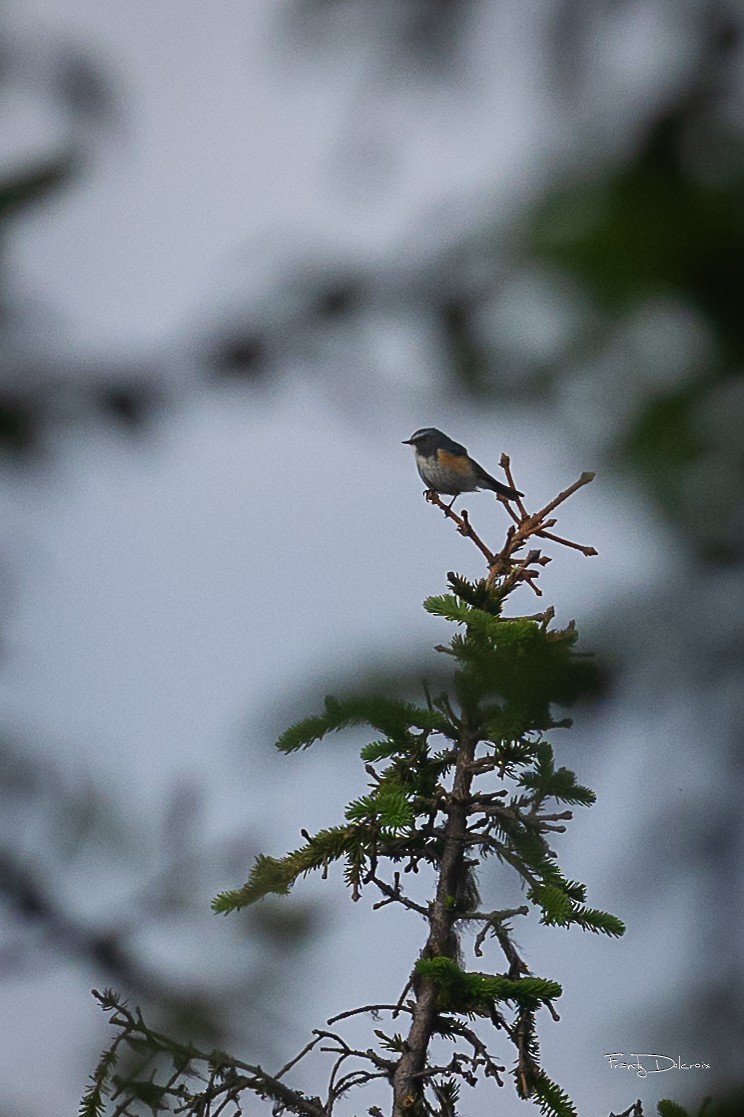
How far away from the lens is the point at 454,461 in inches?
Result: 319

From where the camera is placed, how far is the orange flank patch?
807 cm

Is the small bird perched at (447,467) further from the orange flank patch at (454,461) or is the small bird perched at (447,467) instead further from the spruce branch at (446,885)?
the spruce branch at (446,885)

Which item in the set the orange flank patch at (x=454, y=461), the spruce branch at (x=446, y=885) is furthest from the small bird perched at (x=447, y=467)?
the spruce branch at (x=446, y=885)

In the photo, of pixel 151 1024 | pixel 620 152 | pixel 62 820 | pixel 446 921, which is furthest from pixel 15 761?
pixel 446 921

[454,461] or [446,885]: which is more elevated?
[454,461]

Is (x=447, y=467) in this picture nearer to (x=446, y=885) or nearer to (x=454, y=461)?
(x=454, y=461)

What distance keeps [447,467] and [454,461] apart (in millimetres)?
78

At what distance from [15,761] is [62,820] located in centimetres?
10

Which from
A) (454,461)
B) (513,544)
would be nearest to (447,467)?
(454,461)

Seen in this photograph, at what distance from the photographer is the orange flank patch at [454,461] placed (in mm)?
8070

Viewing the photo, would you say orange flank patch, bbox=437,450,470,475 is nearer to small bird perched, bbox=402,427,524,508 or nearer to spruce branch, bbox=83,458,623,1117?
small bird perched, bbox=402,427,524,508

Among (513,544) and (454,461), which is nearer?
(513,544)

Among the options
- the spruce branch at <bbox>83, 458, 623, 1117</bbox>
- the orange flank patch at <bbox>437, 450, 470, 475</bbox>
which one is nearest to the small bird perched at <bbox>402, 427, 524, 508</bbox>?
the orange flank patch at <bbox>437, 450, 470, 475</bbox>

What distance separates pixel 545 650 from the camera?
0.75 metres
